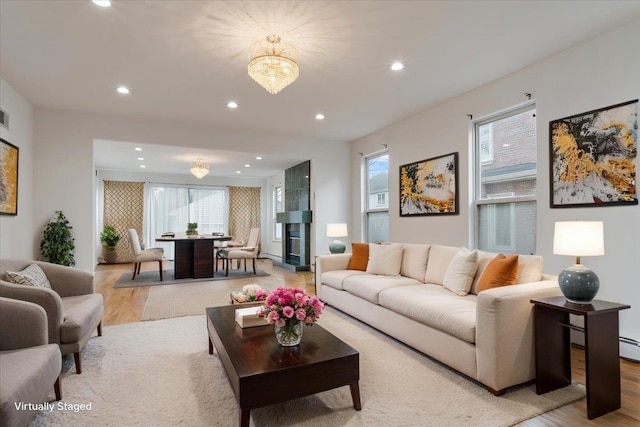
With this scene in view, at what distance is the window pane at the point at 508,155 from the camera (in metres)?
3.69

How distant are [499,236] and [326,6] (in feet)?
10.3

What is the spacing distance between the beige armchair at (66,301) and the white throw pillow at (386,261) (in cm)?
285

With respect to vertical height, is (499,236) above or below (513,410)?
above

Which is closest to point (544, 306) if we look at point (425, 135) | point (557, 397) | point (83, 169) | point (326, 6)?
point (557, 397)

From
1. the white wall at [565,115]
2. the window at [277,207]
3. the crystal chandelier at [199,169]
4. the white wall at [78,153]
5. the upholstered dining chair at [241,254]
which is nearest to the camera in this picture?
the white wall at [565,115]

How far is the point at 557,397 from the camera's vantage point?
7.06ft

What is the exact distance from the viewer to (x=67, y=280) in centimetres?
314

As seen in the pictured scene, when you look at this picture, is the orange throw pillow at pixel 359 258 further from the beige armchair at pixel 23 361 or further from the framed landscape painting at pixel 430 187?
the beige armchair at pixel 23 361

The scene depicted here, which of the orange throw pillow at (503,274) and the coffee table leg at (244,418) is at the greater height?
the orange throw pillow at (503,274)

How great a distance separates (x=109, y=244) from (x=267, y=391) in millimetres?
8920

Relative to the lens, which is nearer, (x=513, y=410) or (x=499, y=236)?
(x=513, y=410)

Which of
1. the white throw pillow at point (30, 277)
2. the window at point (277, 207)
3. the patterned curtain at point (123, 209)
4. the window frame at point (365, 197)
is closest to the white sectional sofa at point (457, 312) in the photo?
the window frame at point (365, 197)

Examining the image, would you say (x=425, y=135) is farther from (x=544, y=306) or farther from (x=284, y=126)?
(x=544, y=306)

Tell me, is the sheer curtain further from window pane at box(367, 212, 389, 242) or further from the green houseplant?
window pane at box(367, 212, 389, 242)
